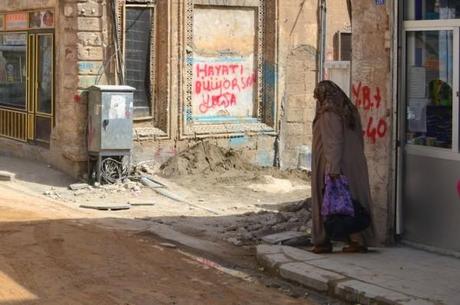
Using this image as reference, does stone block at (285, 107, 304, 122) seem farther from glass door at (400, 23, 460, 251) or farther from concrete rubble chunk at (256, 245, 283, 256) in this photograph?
concrete rubble chunk at (256, 245, 283, 256)

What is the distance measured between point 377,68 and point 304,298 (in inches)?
117

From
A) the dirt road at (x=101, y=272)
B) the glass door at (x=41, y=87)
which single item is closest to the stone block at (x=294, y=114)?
the glass door at (x=41, y=87)

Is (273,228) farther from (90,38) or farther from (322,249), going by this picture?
(90,38)

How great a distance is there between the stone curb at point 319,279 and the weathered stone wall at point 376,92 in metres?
1.06

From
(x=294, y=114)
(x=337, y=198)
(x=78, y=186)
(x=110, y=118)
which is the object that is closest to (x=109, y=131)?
(x=110, y=118)

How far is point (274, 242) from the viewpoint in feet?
30.3

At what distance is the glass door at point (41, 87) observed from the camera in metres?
15.8

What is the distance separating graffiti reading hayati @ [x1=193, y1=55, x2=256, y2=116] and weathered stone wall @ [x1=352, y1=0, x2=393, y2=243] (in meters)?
7.06

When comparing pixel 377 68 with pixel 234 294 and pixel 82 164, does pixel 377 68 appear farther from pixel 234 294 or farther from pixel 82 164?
pixel 82 164

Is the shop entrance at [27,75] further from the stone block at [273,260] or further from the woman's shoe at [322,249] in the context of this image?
the woman's shoe at [322,249]

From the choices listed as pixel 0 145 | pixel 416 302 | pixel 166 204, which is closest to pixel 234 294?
pixel 416 302

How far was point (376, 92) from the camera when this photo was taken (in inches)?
356

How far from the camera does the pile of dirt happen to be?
15539 millimetres

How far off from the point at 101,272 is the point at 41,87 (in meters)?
8.91
